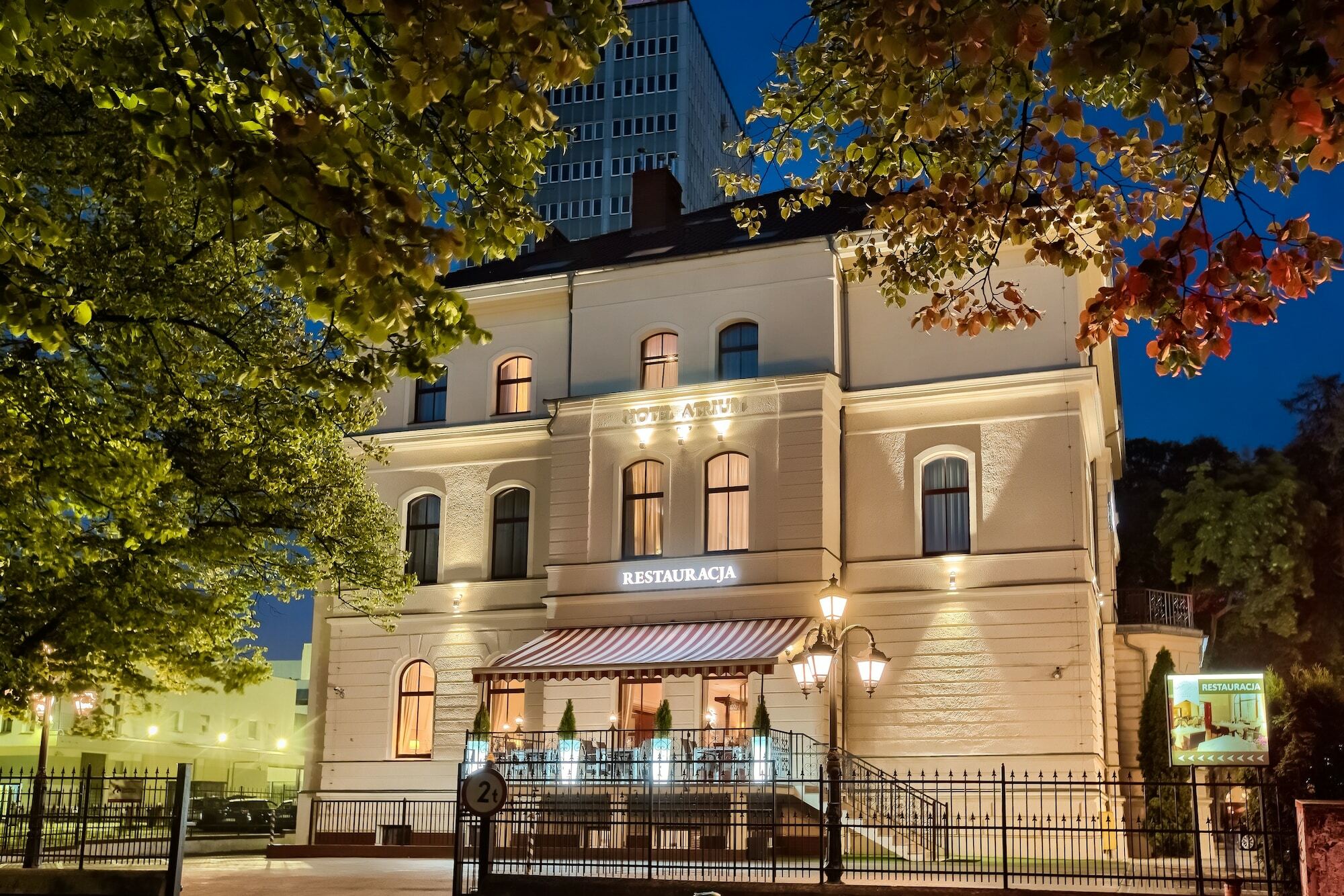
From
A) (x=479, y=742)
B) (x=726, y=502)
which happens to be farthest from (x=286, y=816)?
(x=726, y=502)

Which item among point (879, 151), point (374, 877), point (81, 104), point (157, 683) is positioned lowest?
point (374, 877)

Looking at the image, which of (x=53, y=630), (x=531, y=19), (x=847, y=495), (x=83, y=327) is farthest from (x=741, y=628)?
(x=531, y=19)

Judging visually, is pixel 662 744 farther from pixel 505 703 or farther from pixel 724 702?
pixel 505 703

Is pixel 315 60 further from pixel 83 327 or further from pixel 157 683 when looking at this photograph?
pixel 157 683

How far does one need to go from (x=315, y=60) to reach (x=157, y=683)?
48.7 feet

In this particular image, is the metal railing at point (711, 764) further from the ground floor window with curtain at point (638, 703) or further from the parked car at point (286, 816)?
the parked car at point (286, 816)

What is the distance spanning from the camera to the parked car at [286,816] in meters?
36.9

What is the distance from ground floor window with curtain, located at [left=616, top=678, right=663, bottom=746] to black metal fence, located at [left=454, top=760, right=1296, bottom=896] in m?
3.05

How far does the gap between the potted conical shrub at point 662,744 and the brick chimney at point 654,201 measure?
13384 mm

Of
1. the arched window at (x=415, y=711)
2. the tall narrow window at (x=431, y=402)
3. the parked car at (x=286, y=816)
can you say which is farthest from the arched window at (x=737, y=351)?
the parked car at (x=286, y=816)

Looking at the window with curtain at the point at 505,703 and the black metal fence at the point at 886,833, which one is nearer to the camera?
the black metal fence at the point at 886,833

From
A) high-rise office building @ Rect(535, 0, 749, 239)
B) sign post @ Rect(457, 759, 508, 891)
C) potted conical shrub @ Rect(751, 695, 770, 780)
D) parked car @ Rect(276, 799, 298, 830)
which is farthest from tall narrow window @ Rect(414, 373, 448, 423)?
high-rise office building @ Rect(535, 0, 749, 239)

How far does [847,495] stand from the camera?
86.4 ft

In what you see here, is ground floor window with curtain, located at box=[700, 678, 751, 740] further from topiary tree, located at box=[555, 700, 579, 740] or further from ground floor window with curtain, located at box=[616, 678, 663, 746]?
topiary tree, located at box=[555, 700, 579, 740]
